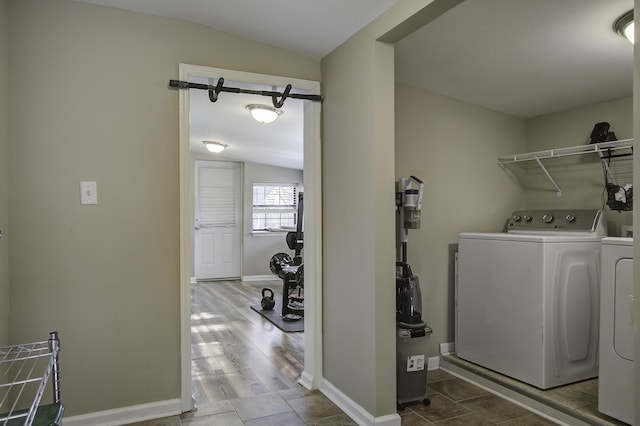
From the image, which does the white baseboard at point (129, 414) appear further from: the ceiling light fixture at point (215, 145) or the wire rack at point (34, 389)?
the ceiling light fixture at point (215, 145)

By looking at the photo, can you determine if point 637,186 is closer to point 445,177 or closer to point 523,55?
point 523,55

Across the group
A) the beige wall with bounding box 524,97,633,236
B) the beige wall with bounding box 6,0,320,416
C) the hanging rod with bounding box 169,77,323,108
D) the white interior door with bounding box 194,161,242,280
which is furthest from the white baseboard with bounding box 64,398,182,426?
the white interior door with bounding box 194,161,242,280

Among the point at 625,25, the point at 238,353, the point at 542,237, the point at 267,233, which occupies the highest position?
the point at 625,25

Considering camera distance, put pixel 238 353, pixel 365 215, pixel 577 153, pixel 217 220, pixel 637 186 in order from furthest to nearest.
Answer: pixel 217 220 < pixel 238 353 < pixel 577 153 < pixel 365 215 < pixel 637 186

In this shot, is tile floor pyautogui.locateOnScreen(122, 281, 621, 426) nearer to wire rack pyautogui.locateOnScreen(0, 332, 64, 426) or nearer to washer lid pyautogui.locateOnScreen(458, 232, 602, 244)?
wire rack pyautogui.locateOnScreen(0, 332, 64, 426)

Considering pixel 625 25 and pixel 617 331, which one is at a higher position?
pixel 625 25

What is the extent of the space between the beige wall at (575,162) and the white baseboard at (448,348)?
4.52ft

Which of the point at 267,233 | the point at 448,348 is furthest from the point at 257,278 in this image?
the point at 448,348

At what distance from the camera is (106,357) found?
2371 mm

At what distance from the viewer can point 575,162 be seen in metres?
3.33

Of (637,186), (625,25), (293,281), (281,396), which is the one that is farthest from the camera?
(293,281)

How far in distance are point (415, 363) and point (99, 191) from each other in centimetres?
210

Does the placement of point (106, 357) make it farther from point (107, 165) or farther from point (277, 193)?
point (277, 193)

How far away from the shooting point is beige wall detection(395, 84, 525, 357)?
3215 millimetres
